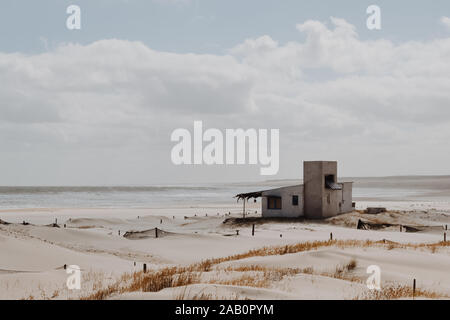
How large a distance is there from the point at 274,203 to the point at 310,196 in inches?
121

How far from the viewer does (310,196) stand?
126 ft

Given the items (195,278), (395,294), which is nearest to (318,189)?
(195,278)

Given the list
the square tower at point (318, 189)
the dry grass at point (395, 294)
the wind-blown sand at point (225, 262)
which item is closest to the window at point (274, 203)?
the square tower at point (318, 189)

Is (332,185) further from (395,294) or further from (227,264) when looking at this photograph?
(395,294)

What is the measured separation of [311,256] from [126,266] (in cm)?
700

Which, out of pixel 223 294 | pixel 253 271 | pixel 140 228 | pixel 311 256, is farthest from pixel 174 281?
pixel 140 228

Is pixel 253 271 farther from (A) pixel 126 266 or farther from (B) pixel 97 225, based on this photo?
(B) pixel 97 225

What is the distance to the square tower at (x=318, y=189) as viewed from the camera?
38.2 m

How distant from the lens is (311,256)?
15.6m

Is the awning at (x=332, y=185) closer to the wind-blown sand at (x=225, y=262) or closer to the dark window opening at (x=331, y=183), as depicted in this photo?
the dark window opening at (x=331, y=183)

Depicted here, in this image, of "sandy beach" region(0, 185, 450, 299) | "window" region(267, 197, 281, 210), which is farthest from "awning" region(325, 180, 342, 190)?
"sandy beach" region(0, 185, 450, 299)

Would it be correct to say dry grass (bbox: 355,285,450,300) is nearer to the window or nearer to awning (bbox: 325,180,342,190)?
awning (bbox: 325,180,342,190)

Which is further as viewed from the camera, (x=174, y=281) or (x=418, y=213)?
(x=418, y=213)

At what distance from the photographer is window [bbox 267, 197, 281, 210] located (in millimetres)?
39703
